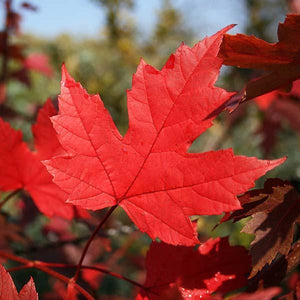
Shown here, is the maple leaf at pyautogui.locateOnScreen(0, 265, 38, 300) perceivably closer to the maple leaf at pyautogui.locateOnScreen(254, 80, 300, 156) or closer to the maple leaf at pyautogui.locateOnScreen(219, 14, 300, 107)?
the maple leaf at pyautogui.locateOnScreen(219, 14, 300, 107)

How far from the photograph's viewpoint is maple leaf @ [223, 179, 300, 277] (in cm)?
46

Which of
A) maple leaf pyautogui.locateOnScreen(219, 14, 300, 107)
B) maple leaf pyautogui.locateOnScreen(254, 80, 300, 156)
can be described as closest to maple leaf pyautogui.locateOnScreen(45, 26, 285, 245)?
maple leaf pyautogui.locateOnScreen(219, 14, 300, 107)

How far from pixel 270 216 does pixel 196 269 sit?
11 cm

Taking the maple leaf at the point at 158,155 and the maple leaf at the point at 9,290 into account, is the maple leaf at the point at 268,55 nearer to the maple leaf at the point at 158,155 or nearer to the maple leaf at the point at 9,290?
the maple leaf at the point at 158,155

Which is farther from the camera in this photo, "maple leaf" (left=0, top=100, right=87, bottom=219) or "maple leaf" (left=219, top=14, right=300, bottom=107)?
"maple leaf" (left=0, top=100, right=87, bottom=219)

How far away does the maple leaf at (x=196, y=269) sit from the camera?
52 centimetres

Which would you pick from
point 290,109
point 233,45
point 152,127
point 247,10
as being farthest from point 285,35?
point 247,10

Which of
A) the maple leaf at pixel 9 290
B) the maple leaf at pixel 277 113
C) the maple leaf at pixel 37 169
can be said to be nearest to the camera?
the maple leaf at pixel 9 290

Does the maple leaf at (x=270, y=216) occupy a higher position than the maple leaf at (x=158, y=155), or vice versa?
the maple leaf at (x=158, y=155)

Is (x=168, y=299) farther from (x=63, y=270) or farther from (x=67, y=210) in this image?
(x=63, y=270)

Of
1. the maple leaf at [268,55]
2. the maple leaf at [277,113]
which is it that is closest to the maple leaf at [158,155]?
the maple leaf at [268,55]

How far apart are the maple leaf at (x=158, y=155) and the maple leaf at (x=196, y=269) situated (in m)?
0.07

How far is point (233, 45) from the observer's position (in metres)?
0.50

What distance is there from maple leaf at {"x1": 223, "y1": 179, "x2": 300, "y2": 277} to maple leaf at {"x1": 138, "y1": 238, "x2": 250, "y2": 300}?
7 centimetres
